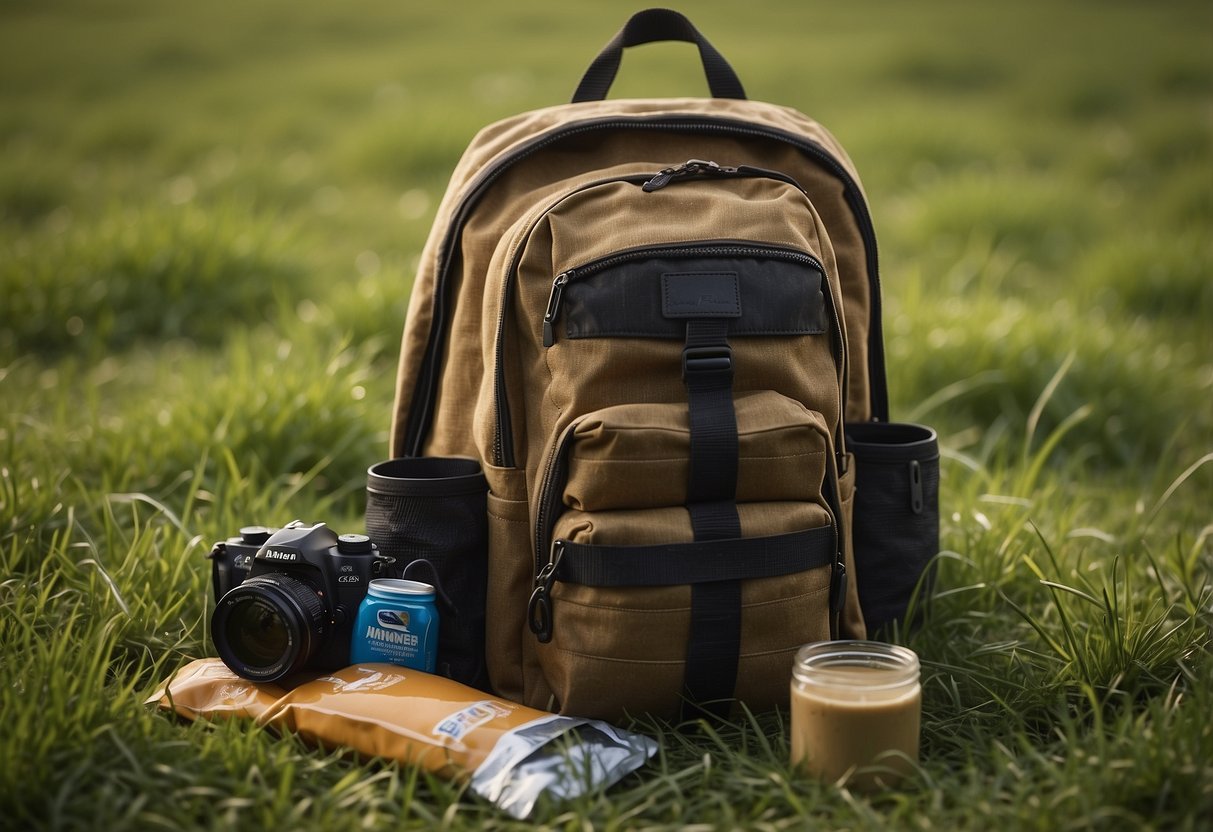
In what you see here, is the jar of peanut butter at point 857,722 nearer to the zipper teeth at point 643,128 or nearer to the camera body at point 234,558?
the zipper teeth at point 643,128

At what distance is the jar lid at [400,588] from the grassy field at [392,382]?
362 millimetres

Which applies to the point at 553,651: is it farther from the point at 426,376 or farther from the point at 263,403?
the point at 263,403

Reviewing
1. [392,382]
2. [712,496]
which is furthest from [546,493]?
[392,382]

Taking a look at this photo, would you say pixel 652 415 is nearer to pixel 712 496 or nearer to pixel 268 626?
pixel 712 496

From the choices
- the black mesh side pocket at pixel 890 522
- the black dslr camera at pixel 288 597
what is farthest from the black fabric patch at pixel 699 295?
the black dslr camera at pixel 288 597

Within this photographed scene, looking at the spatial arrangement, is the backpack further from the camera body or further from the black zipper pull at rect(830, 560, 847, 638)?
the camera body

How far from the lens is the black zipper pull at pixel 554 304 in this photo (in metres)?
2.32

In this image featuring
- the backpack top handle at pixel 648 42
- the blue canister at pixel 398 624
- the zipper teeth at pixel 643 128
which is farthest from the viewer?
the backpack top handle at pixel 648 42

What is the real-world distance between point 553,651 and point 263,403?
4.91ft

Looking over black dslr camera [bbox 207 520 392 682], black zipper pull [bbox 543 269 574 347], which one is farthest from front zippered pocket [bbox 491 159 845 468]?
black dslr camera [bbox 207 520 392 682]

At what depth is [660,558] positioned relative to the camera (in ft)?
7.34

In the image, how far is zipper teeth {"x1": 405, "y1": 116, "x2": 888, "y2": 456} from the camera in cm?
260

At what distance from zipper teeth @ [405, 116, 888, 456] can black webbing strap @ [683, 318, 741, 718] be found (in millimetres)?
560

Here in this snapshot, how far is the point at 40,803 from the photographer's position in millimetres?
1894
